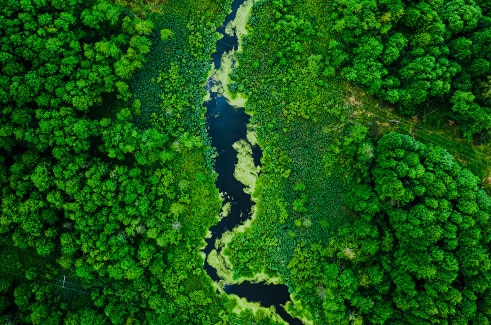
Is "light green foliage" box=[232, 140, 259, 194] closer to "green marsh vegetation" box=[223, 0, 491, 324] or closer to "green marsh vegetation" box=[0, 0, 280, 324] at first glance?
"green marsh vegetation" box=[223, 0, 491, 324]

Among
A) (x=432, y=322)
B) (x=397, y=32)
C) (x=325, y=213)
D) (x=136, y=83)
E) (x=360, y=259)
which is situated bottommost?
(x=432, y=322)

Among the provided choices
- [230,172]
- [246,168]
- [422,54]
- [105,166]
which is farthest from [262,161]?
[422,54]

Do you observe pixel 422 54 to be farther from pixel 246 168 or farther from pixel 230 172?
pixel 230 172

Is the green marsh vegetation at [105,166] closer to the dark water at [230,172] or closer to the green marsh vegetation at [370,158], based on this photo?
the dark water at [230,172]

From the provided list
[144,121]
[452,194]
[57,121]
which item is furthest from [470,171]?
[57,121]

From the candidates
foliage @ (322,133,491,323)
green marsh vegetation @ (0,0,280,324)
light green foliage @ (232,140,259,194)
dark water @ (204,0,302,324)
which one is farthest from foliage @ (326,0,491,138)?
green marsh vegetation @ (0,0,280,324)

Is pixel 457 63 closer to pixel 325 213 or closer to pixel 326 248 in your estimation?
pixel 325 213
